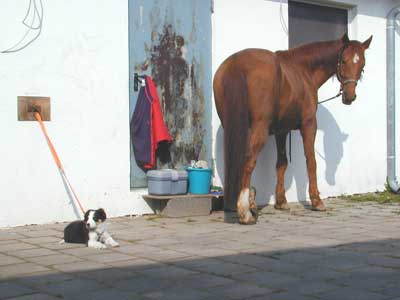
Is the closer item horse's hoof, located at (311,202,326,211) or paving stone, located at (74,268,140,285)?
paving stone, located at (74,268,140,285)

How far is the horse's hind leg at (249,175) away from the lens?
6.86m


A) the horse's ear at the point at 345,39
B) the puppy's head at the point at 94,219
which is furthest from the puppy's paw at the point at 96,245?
the horse's ear at the point at 345,39

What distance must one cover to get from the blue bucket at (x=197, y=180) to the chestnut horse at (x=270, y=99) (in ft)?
2.49

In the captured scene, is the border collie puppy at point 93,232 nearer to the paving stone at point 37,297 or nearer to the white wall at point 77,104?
the white wall at point 77,104

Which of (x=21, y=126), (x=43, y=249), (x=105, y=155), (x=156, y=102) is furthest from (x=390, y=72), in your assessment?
(x=43, y=249)

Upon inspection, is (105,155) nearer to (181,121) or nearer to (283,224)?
(181,121)

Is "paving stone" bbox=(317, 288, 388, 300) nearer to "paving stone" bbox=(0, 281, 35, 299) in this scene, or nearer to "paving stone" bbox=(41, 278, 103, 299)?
"paving stone" bbox=(41, 278, 103, 299)

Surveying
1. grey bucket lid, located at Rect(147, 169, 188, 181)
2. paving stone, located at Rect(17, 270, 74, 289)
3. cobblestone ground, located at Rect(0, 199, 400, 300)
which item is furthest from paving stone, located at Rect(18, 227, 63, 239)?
paving stone, located at Rect(17, 270, 74, 289)

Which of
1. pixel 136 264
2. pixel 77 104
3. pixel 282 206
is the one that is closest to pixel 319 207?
pixel 282 206

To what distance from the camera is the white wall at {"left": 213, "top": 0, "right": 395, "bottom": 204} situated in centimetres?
865

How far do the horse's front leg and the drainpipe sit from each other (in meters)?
2.83

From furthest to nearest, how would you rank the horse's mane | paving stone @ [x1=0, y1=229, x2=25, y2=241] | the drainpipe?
the drainpipe → the horse's mane → paving stone @ [x1=0, y1=229, x2=25, y2=241]

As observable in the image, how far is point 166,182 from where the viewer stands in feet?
24.6

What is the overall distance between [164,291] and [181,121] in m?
4.34
